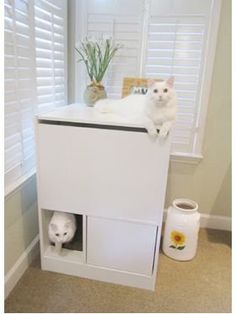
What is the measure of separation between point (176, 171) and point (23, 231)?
121 centimetres

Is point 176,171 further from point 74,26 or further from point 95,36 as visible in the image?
point 74,26

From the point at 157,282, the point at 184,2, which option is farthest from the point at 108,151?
the point at 184,2

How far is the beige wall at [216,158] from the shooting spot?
5.96 feet

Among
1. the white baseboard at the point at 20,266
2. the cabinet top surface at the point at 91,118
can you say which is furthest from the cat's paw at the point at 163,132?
the white baseboard at the point at 20,266

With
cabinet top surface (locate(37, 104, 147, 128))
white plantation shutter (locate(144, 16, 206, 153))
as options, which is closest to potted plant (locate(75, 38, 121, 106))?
white plantation shutter (locate(144, 16, 206, 153))

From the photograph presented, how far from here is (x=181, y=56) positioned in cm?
185

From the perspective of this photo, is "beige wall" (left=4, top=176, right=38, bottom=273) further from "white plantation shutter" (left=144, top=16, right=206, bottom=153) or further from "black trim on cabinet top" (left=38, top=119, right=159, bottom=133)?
"white plantation shutter" (left=144, top=16, right=206, bottom=153)

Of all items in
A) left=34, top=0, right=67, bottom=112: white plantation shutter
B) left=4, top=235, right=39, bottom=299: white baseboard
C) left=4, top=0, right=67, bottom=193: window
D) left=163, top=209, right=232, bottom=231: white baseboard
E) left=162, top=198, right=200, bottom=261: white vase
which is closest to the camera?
left=4, top=0, right=67, bottom=193: window

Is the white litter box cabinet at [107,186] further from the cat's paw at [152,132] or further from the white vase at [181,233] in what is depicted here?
the white vase at [181,233]

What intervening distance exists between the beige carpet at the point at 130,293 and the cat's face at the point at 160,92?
1069mm

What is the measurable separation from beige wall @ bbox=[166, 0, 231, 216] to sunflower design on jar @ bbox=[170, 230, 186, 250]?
45 centimetres

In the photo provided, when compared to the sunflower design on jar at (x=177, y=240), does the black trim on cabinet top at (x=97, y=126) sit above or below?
above

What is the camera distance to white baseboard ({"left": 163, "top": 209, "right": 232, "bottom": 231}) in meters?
2.15

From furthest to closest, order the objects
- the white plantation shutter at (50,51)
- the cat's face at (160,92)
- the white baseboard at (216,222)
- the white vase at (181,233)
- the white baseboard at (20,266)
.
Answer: the white baseboard at (216,222), the white vase at (181,233), the white plantation shutter at (50,51), the white baseboard at (20,266), the cat's face at (160,92)
